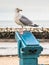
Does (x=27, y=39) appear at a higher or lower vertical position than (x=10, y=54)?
higher

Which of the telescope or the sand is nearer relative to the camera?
the telescope

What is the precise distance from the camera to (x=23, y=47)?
10.0ft

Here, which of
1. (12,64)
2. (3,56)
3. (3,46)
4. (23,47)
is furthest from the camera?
(3,46)

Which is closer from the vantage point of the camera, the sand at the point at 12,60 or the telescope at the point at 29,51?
the telescope at the point at 29,51

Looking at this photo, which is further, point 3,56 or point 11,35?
point 11,35

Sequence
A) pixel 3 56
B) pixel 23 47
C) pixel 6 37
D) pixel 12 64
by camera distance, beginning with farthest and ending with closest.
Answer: pixel 6 37 < pixel 3 56 < pixel 12 64 < pixel 23 47

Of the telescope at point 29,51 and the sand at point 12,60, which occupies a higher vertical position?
the telescope at point 29,51

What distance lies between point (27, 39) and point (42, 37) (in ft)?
25.0

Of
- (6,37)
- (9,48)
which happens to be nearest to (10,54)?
(9,48)

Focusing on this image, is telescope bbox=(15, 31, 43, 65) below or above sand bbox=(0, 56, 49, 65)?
above

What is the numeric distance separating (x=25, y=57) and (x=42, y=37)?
25.4 feet

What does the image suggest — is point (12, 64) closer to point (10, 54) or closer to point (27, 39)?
point (10, 54)

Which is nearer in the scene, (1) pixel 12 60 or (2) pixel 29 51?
(2) pixel 29 51

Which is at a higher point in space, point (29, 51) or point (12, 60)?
point (29, 51)
